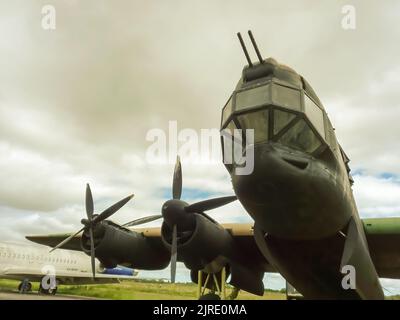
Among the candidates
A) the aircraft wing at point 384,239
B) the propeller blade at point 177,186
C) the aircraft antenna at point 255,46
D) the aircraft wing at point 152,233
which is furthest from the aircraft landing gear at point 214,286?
the aircraft antenna at point 255,46

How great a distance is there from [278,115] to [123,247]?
884cm

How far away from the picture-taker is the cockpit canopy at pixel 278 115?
6.23m

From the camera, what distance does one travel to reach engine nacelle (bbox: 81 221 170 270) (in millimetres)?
12781

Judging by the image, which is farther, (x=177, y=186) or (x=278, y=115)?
(x=177, y=186)

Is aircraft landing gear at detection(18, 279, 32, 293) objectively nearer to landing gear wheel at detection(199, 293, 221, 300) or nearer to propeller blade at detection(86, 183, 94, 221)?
propeller blade at detection(86, 183, 94, 221)

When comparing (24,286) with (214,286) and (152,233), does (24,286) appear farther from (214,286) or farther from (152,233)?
(214,286)

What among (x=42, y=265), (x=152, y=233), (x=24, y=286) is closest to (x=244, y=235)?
(x=152, y=233)

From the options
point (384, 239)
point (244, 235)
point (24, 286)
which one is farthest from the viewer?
point (24, 286)

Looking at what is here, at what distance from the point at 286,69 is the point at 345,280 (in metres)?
5.34

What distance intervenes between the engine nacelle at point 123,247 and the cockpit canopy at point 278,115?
781 centimetres

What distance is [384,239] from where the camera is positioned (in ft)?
33.1
